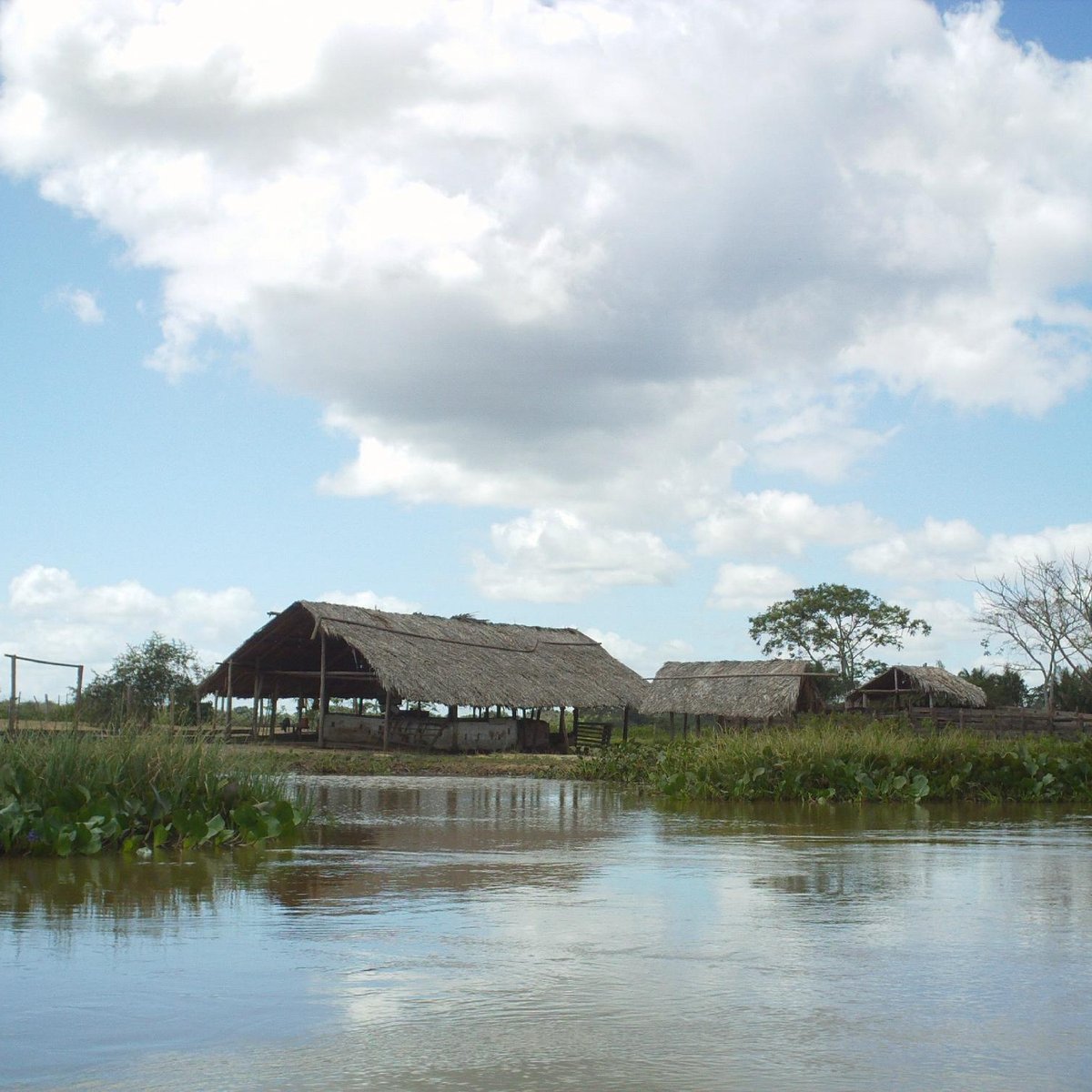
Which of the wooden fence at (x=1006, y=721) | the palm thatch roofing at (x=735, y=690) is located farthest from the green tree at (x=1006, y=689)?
the wooden fence at (x=1006, y=721)

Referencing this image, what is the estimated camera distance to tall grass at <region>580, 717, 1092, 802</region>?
54.6ft

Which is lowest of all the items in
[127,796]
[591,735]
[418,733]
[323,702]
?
[591,735]

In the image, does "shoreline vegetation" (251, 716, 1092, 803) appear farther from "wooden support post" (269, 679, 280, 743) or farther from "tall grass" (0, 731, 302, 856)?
"wooden support post" (269, 679, 280, 743)

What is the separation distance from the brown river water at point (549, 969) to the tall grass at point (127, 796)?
0.34 meters

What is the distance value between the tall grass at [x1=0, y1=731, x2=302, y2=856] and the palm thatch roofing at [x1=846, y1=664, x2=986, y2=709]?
33.5 m

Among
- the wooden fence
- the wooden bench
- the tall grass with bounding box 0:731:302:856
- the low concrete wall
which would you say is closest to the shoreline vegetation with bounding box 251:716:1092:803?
the wooden fence

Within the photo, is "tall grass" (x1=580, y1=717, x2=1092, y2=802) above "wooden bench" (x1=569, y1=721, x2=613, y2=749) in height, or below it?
above

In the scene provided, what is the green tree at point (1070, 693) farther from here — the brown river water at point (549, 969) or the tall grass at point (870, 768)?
the brown river water at point (549, 969)

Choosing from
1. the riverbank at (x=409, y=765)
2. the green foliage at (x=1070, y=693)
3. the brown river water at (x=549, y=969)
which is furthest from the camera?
the green foliage at (x=1070, y=693)

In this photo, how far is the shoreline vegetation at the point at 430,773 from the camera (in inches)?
380

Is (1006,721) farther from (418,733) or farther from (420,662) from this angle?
(418,733)

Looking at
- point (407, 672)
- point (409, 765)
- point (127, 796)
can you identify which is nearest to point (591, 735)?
point (407, 672)

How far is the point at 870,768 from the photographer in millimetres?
16953

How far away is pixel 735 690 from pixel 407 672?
1060 cm
